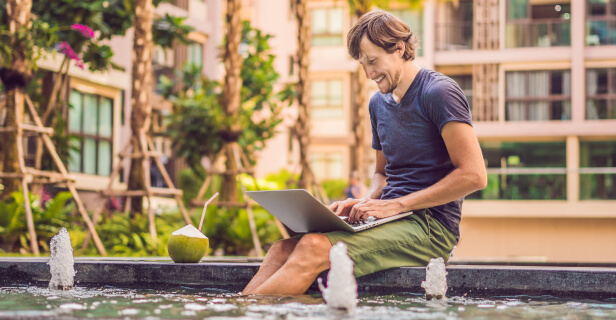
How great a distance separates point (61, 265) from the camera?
15.3ft

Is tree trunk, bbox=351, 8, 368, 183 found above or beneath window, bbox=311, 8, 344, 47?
beneath

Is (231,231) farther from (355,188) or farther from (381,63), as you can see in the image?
(381,63)

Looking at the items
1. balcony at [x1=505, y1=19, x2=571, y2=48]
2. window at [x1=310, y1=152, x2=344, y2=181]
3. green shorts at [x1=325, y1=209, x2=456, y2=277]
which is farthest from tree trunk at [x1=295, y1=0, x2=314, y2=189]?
window at [x1=310, y1=152, x2=344, y2=181]

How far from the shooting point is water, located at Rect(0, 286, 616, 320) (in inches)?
127

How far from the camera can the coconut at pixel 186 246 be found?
16.3 feet

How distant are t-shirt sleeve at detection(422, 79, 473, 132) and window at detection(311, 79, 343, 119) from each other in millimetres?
33938

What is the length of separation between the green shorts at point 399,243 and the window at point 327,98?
33747 mm

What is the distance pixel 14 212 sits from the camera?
32.5 ft

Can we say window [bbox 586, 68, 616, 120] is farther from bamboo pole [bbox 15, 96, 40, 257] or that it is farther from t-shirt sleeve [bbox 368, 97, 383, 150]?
t-shirt sleeve [bbox 368, 97, 383, 150]

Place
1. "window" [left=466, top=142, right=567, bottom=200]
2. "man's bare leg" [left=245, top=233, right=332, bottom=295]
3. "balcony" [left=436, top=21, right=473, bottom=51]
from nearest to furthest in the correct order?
"man's bare leg" [left=245, top=233, right=332, bottom=295]
"window" [left=466, top=142, right=567, bottom=200]
"balcony" [left=436, top=21, right=473, bottom=51]

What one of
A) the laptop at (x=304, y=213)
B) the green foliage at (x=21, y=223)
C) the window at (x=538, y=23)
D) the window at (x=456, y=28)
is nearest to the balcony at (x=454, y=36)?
the window at (x=456, y=28)

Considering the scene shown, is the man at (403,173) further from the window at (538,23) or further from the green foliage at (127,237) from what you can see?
the window at (538,23)

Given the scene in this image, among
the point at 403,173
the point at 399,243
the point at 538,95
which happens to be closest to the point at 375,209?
the point at 399,243

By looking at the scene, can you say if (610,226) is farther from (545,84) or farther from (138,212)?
(138,212)
